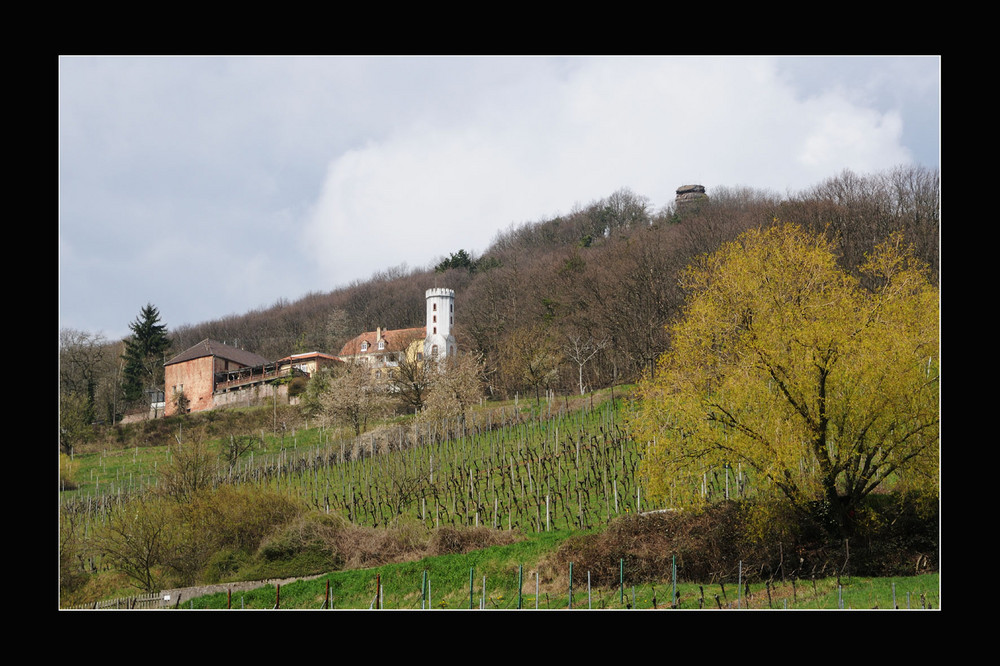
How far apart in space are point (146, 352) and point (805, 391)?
63002mm

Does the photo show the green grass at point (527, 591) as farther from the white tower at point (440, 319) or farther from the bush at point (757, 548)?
the white tower at point (440, 319)

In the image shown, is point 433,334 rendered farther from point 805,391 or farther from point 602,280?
point 805,391

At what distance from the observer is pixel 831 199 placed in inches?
1895

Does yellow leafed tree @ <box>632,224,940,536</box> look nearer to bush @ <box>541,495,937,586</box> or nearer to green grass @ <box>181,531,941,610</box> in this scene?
bush @ <box>541,495,937,586</box>

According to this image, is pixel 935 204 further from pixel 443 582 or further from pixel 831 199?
pixel 443 582

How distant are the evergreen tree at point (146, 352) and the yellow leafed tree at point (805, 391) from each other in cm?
5608

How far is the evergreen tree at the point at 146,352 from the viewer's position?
66000 mm

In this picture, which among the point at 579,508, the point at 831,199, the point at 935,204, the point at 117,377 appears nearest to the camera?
the point at 579,508

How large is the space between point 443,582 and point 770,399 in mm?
8138

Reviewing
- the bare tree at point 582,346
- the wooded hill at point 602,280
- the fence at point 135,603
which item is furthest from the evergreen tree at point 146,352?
the fence at point 135,603

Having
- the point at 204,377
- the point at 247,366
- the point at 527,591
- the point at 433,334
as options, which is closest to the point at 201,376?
the point at 204,377

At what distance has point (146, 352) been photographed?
2721 inches

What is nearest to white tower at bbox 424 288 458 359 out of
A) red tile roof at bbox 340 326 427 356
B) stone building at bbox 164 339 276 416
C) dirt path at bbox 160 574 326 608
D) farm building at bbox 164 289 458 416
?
farm building at bbox 164 289 458 416

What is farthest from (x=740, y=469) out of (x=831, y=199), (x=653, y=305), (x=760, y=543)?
(x=831, y=199)
